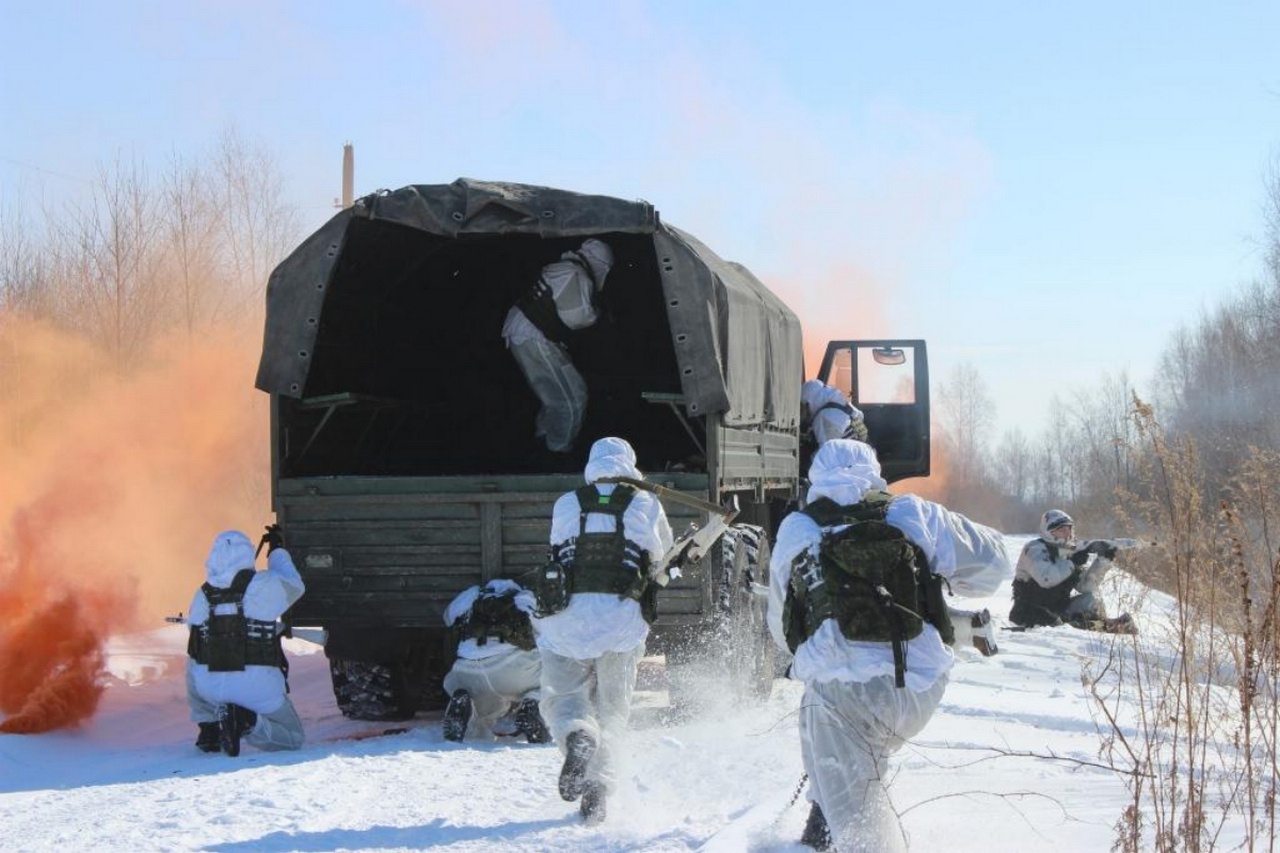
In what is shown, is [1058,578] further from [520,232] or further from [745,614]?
[520,232]

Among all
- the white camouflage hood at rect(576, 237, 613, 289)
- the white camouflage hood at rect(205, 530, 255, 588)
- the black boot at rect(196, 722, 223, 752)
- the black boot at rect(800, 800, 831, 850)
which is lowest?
the black boot at rect(196, 722, 223, 752)

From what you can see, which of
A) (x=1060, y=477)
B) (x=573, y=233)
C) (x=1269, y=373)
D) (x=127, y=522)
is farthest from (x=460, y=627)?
(x=1060, y=477)

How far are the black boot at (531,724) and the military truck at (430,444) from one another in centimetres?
67

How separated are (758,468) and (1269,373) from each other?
104 ft

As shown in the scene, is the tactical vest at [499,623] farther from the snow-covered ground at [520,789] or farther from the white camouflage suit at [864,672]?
the white camouflage suit at [864,672]

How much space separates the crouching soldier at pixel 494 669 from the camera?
358 inches

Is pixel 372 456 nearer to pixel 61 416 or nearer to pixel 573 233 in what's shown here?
pixel 573 233

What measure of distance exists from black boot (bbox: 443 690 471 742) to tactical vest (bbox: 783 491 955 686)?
3.65 metres

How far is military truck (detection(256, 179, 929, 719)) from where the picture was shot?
9492mm

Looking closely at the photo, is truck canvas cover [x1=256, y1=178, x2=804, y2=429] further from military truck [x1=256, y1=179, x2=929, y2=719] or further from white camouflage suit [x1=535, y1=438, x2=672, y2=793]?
white camouflage suit [x1=535, y1=438, x2=672, y2=793]

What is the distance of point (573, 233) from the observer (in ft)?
31.4

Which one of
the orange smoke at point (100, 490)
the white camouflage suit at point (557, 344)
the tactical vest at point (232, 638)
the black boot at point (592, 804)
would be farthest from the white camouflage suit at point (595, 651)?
the orange smoke at point (100, 490)

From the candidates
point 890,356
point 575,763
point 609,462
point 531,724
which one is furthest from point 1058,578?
point 575,763

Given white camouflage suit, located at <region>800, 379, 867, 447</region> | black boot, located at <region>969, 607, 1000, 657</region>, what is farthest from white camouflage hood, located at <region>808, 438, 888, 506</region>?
white camouflage suit, located at <region>800, 379, 867, 447</region>
